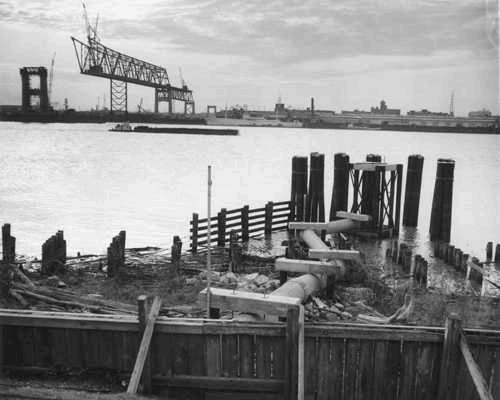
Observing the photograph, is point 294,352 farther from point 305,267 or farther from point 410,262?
point 410,262

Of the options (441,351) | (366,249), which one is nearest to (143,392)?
(441,351)

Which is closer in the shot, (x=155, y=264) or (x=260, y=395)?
(x=260, y=395)

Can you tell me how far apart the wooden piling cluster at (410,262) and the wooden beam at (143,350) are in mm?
8038

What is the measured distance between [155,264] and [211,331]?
8363mm

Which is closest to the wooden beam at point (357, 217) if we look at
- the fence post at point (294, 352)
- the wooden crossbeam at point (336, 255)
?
the wooden crossbeam at point (336, 255)

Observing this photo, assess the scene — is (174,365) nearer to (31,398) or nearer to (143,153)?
(31,398)

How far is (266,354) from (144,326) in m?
1.68

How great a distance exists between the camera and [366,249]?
669 inches

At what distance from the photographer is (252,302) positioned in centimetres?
750

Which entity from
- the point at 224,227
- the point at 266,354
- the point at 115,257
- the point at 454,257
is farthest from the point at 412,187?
the point at 266,354

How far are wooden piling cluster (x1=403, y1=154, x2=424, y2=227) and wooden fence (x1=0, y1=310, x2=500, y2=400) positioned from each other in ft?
48.6

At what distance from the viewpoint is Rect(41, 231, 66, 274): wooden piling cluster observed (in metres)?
13.0

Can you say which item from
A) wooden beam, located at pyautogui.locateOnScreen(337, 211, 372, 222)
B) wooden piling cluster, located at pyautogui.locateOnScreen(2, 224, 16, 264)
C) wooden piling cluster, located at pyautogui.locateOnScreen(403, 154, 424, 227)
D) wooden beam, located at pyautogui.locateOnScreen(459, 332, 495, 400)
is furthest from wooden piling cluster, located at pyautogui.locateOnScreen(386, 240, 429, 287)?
wooden piling cluster, located at pyautogui.locateOnScreen(2, 224, 16, 264)

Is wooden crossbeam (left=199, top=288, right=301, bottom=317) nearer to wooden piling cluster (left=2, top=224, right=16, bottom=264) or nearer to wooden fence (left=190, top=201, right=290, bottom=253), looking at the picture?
wooden piling cluster (left=2, top=224, right=16, bottom=264)
